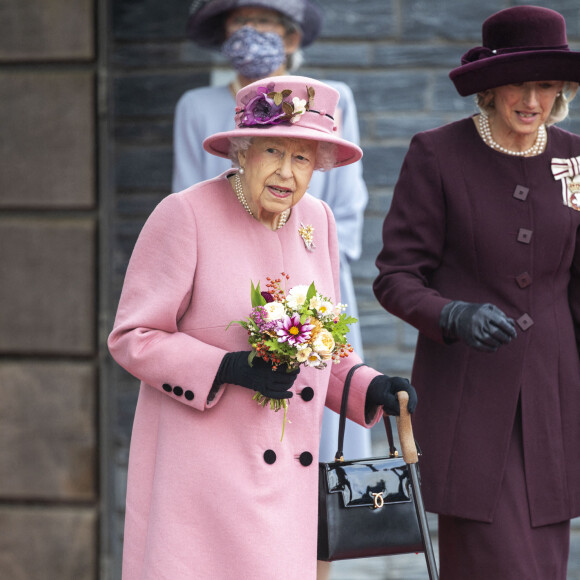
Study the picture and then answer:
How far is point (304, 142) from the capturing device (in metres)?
2.71

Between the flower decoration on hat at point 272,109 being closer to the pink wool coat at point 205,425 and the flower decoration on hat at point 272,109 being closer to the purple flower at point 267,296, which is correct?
the pink wool coat at point 205,425

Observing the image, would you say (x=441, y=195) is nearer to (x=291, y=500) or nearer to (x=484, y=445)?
(x=484, y=445)

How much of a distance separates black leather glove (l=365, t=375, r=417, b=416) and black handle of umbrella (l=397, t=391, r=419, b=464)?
0.01 metres

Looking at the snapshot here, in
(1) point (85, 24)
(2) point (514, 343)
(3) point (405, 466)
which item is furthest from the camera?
(1) point (85, 24)

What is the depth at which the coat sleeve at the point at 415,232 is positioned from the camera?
306 centimetres

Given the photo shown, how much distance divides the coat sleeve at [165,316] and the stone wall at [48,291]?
2.17 m

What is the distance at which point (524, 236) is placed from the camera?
119 inches

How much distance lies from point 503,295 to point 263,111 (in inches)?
34.3

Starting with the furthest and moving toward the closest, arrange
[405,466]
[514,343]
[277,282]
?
[514,343], [405,466], [277,282]

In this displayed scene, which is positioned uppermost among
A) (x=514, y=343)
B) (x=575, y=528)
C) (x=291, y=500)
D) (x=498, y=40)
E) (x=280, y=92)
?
(x=498, y=40)

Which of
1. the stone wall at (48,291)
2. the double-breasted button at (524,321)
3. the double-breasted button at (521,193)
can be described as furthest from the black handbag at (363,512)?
the stone wall at (48,291)

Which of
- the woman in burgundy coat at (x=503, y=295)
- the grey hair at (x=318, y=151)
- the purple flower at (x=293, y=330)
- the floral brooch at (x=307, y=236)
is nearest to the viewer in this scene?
the purple flower at (x=293, y=330)

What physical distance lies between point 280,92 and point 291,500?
3.25 feet

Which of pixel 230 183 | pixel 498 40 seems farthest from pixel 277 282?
pixel 498 40
